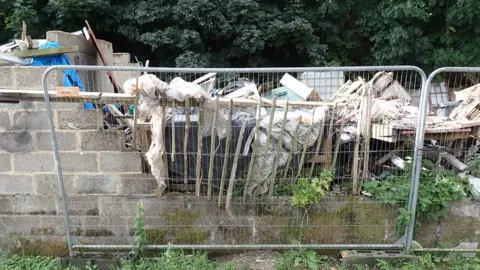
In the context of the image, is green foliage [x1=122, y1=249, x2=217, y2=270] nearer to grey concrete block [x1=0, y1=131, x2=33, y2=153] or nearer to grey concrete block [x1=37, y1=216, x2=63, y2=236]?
grey concrete block [x1=37, y1=216, x2=63, y2=236]

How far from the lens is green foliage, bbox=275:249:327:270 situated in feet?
11.7

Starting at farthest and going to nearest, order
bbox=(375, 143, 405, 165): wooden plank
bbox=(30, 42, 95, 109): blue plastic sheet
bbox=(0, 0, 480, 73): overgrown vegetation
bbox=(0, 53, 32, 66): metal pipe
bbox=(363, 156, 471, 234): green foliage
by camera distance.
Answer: bbox=(0, 0, 480, 73): overgrown vegetation < bbox=(30, 42, 95, 109): blue plastic sheet < bbox=(0, 53, 32, 66): metal pipe < bbox=(375, 143, 405, 165): wooden plank < bbox=(363, 156, 471, 234): green foliage

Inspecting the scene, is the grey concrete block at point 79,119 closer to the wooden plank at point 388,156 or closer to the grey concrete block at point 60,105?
the grey concrete block at point 60,105

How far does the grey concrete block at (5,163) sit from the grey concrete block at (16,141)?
67 mm

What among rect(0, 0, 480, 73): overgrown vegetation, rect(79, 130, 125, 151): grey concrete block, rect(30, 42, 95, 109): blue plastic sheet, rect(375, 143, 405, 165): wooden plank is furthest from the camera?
rect(0, 0, 480, 73): overgrown vegetation

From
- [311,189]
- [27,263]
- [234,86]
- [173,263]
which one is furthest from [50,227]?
[311,189]

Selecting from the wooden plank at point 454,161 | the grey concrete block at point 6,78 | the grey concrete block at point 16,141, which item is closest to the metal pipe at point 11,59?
the grey concrete block at point 6,78

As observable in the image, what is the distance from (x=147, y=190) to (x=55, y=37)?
2801 millimetres

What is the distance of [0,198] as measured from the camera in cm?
387

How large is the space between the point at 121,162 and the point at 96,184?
354 mm

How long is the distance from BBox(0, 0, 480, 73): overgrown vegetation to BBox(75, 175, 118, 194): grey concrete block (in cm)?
490

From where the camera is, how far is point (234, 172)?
3580 millimetres

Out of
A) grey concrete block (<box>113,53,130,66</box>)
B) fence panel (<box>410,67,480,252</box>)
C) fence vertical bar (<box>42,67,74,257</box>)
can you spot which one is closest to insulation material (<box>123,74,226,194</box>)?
fence vertical bar (<box>42,67,74,257</box>)

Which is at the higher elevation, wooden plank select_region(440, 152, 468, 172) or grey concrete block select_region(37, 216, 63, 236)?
wooden plank select_region(440, 152, 468, 172)
